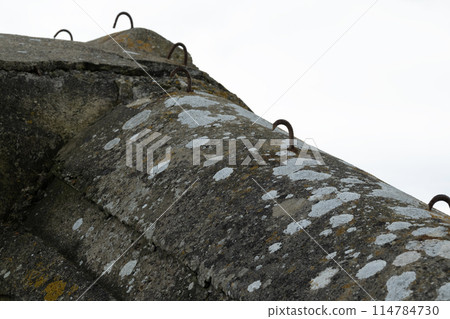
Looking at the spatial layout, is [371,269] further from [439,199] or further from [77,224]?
[77,224]

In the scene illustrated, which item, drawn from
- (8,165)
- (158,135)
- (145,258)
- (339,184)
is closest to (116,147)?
(158,135)

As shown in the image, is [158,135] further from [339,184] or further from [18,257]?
[339,184]

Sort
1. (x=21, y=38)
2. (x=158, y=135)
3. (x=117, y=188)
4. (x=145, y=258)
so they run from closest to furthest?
(x=145, y=258)
(x=117, y=188)
(x=158, y=135)
(x=21, y=38)

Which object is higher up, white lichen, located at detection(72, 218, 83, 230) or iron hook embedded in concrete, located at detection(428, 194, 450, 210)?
iron hook embedded in concrete, located at detection(428, 194, 450, 210)

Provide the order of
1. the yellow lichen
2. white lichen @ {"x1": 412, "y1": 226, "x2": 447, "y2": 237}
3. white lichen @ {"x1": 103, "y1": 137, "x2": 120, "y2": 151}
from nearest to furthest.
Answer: white lichen @ {"x1": 412, "y1": 226, "x2": 447, "y2": 237}
the yellow lichen
white lichen @ {"x1": 103, "y1": 137, "x2": 120, "y2": 151}

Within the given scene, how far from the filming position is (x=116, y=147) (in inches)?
152

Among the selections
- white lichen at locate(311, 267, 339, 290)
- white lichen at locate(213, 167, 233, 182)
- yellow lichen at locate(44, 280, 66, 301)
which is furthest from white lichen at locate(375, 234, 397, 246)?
yellow lichen at locate(44, 280, 66, 301)

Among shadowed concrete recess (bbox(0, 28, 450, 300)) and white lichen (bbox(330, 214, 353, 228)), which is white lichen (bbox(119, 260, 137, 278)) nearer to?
shadowed concrete recess (bbox(0, 28, 450, 300))

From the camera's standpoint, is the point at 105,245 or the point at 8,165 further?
the point at 8,165

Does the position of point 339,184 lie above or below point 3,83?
below

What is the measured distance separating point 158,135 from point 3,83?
48.7 inches

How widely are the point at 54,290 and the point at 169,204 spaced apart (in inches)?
30.4

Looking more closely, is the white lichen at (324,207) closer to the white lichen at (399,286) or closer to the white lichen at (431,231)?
the white lichen at (431,231)

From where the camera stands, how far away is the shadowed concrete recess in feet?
7.55
